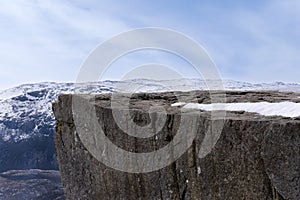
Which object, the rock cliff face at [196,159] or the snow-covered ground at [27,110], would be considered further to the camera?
the snow-covered ground at [27,110]

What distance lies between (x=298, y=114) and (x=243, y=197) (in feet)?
4.58

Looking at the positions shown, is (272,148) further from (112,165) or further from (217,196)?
(112,165)

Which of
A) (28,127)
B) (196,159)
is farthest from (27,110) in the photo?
(196,159)

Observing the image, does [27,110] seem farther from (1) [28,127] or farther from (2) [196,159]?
(2) [196,159]

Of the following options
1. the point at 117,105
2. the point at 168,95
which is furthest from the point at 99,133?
the point at 168,95

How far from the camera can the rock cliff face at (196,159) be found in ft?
20.1

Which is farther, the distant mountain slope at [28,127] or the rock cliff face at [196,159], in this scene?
the distant mountain slope at [28,127]

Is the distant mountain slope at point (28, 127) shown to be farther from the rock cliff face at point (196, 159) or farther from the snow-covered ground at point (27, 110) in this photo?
the rock cliff face at point (196, 159)

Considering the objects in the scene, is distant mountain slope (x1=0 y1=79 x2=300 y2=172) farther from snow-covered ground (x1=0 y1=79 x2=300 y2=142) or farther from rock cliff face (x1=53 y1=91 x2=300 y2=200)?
rock cliff face (x1=53 y1=91 x2=300 y2=200)

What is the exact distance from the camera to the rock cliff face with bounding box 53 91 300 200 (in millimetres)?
6141

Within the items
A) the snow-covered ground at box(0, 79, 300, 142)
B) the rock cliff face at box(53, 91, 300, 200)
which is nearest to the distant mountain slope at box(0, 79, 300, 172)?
the snow-covered ground at box(0, 79, 300, 142)

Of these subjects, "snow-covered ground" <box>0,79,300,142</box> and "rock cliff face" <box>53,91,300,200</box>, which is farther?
"snow-covered ground" <box>0,79,300,142</box>

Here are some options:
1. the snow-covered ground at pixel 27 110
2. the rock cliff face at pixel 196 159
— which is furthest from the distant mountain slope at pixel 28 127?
the rock cliff face at pixel 196 159

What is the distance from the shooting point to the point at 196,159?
24.3ft
